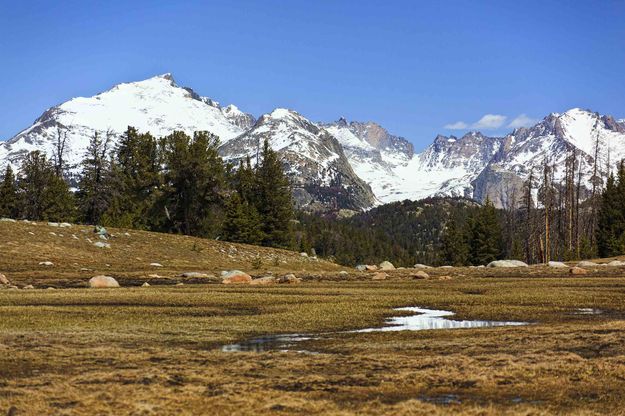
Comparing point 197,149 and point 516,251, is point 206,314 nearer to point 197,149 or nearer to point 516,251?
point 197,149

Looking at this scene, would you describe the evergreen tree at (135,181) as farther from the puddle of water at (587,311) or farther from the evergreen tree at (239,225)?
the puddle of water at (587,311)

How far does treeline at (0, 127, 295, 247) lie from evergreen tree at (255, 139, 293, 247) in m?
0.14

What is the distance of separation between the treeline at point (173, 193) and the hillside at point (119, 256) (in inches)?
522

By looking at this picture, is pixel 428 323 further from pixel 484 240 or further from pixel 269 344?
pixel 484 240

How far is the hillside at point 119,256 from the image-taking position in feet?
157

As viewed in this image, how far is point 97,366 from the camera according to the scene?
14305 mm

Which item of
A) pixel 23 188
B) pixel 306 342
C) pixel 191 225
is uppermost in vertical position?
pixel 23 188

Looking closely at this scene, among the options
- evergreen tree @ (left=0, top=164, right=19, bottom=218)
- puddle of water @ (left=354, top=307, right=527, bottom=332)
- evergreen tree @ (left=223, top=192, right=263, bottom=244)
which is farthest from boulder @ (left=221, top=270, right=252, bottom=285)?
evergreen tree @ (left=0, top=164, right=19, bottom=218)

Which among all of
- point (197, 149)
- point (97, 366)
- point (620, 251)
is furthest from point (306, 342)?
point (620, 251)

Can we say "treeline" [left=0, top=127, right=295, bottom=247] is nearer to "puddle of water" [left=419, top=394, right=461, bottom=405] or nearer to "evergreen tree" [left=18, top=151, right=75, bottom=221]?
"evergreen tree" [left=18, top=151, right=75, bottom=221]

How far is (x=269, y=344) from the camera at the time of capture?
18297 millimetres

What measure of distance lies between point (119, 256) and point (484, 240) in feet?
225

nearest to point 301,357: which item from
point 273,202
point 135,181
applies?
point 273,202

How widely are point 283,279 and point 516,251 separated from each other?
92354 millimetres
